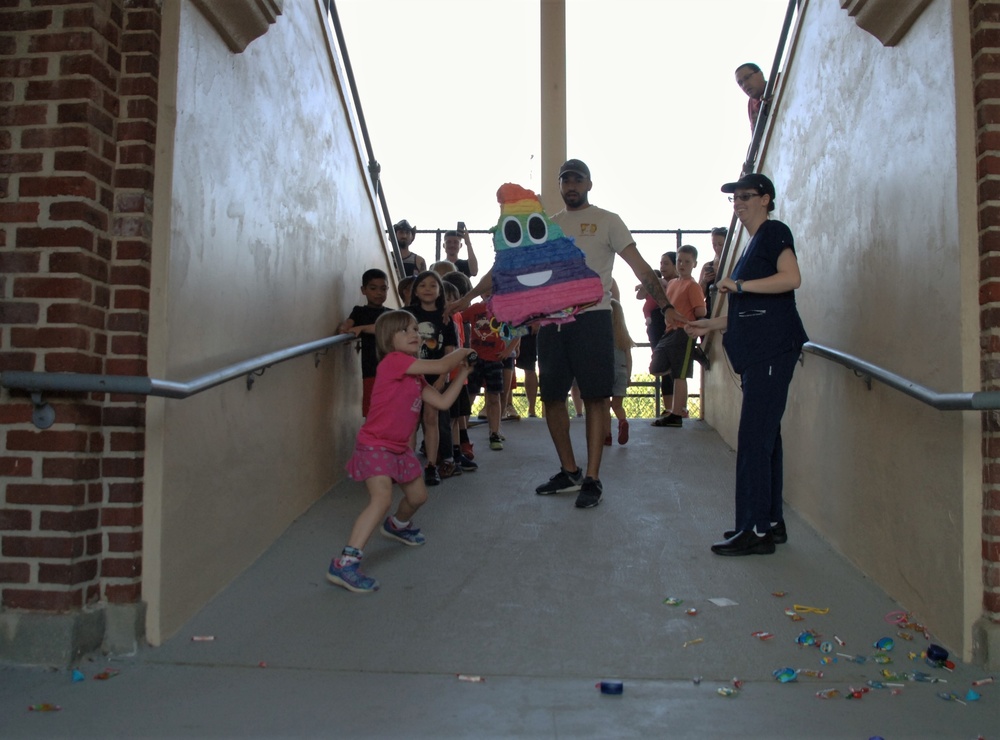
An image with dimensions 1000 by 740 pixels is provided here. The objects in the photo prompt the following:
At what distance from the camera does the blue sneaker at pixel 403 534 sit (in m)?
4.39

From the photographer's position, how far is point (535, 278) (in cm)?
507

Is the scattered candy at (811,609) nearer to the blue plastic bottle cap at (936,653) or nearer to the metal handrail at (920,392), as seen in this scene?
the blue plastic bottle cap at (936,653)

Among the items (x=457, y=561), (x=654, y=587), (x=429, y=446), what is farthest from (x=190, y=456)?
(x=429, y=446)

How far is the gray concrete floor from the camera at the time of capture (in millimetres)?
2695

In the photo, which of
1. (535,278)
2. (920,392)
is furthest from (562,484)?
(920,392)

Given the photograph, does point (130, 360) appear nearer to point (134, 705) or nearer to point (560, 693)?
point (134, 705)

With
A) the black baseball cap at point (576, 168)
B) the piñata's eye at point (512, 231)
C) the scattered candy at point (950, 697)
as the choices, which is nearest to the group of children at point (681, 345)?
the black baseball cap at point (576, 168)

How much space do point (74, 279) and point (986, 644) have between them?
317 centimetres

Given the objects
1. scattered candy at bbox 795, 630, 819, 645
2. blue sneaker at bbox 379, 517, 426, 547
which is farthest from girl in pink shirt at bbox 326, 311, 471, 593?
scattered candy at bbox 795, 630, 819, 645

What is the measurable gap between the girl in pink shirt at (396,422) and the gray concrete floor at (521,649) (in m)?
0.25

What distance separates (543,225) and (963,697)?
10.1 ft

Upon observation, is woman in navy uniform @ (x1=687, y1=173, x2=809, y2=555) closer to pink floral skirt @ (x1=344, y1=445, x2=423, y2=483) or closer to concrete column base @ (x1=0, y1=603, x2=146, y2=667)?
pink floral skirt @ (x1=344, y1=445, x2=423, y2=483)

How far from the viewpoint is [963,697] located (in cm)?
284

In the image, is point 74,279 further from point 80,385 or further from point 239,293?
point 239,293
